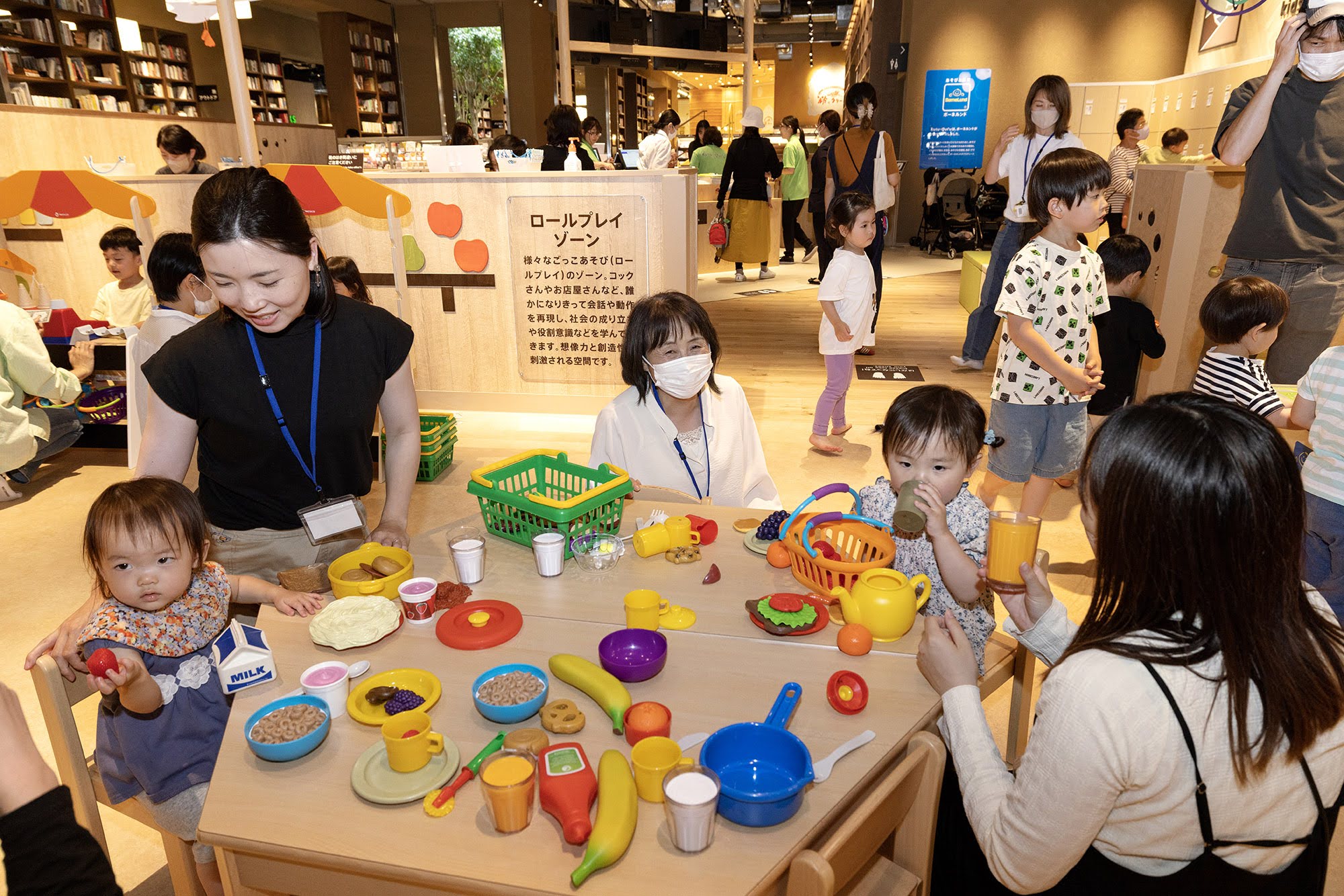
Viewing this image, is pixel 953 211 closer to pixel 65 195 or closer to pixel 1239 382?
pixel 1239 382

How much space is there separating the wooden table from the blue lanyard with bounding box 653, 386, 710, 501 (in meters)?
0.71

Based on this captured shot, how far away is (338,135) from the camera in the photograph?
13.1 m

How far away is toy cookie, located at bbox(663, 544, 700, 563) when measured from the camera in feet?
5.73

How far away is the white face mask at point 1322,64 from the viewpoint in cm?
287

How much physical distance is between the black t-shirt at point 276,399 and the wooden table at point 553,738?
1.63ft

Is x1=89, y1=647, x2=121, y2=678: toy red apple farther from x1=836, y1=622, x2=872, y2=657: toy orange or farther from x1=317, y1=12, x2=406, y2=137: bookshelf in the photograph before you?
x1=317, y1=12, x2=406, y2=137: bookshelf

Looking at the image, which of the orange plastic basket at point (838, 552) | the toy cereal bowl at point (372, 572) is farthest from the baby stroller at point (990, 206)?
the toy cereal bowl at point (372, 572)

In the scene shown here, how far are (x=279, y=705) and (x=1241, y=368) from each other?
2916 mm

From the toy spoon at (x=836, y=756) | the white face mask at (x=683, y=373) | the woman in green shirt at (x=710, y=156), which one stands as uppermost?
the woman in green shirt at (x=710, y=156)

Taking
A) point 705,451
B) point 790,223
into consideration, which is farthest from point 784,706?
point 790,223

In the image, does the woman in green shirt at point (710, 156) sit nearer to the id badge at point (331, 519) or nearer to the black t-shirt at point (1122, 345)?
the black t-shirt at point (1122, 345)

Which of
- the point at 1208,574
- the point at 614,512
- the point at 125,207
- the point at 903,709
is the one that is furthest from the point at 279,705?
Answer: the point at 125,207

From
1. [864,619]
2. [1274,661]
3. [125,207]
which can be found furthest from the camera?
[125,207]

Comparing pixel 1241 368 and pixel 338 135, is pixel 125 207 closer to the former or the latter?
pixel 1241 368
